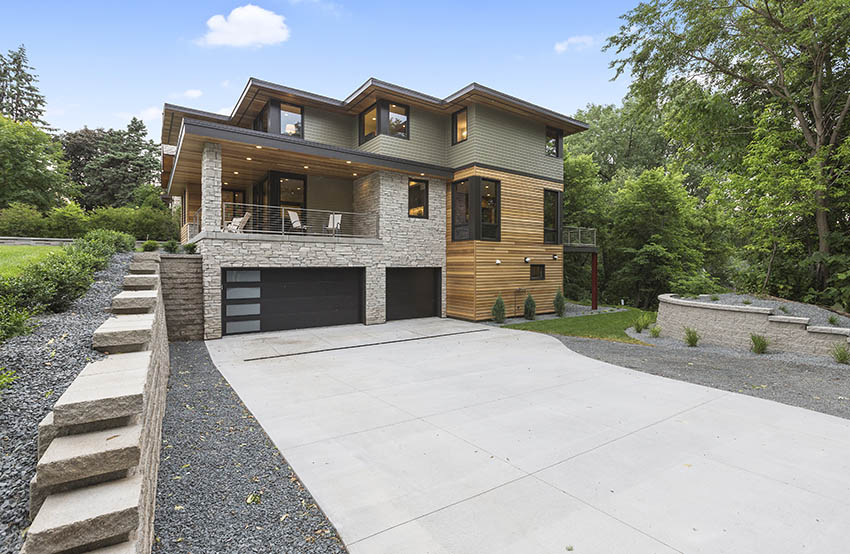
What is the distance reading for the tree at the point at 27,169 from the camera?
62.4 feet

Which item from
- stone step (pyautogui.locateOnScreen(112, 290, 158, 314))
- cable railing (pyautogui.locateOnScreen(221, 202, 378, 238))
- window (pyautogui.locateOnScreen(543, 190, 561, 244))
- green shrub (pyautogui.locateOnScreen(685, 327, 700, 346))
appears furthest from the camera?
window (pyautogui.locateOnScreen(543, 190, 561, 244))

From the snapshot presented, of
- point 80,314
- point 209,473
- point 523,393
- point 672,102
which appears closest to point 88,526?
point 209,473

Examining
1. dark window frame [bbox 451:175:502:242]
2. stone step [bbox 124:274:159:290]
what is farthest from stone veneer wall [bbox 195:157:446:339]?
stone step [bbox 124:274:159:290]

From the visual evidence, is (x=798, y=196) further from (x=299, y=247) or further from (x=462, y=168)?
(x=299, y=247)

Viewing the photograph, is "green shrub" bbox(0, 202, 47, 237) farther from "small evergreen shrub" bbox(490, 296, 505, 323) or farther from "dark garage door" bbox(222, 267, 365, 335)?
"small evergreen shrub" bbox(490, 296, 505, 323)

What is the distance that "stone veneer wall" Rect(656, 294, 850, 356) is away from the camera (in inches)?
300

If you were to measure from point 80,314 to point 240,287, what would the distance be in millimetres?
6071

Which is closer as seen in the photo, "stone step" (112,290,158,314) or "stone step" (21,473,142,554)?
"stone step" (21,473,142,554)

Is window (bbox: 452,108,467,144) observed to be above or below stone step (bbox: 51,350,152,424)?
above

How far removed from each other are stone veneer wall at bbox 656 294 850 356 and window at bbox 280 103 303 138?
42.2 ft

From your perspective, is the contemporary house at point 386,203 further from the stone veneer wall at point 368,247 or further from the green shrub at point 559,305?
the green shrub at point 559,305

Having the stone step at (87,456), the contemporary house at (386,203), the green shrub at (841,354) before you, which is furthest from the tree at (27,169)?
the green shrub at (841,354)

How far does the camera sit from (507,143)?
13.7 m

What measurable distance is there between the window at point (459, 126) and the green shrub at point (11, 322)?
12.3m
